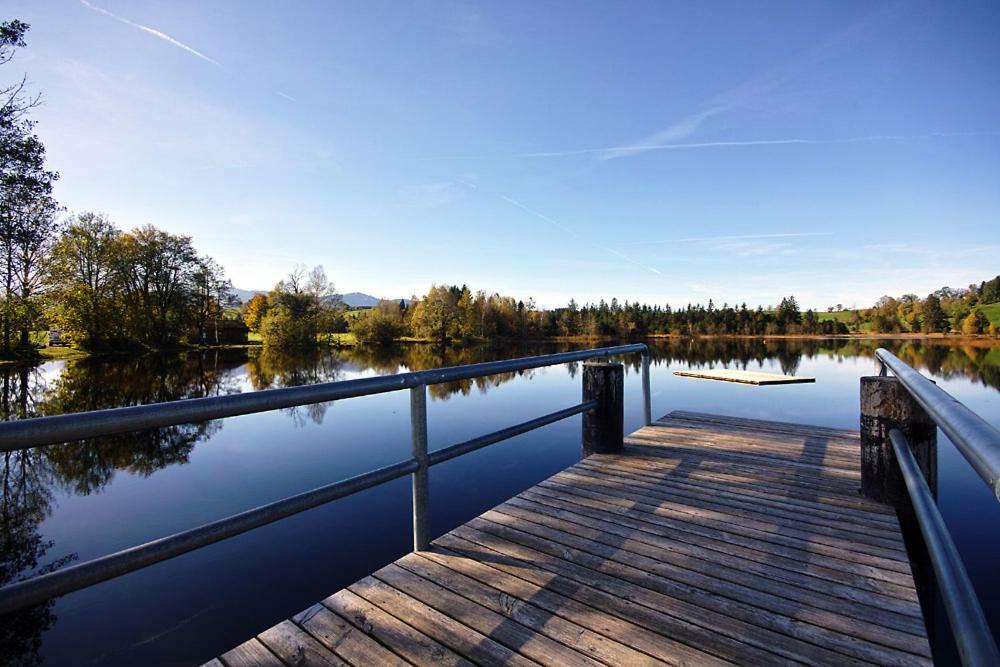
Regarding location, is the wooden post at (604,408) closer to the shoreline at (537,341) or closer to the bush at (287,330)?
the shoreline at (537,341)

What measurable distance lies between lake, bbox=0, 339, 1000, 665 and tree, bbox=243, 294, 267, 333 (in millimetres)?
58060

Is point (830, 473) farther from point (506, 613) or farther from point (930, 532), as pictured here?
point (506, 613)

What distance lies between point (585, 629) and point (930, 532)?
1.22m

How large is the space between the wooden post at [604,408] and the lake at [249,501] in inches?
132

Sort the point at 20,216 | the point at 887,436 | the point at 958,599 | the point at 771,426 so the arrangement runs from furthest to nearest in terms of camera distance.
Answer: the point at 20,216 → the point at 771,426 → the point at 887,436 → the point at 958,599

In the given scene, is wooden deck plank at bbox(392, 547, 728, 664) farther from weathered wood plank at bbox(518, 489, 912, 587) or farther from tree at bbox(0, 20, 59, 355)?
tree at bbox(0, 20, 59, 355)

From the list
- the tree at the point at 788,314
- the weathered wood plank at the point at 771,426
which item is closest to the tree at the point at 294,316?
the weathered wood plank at the point at 771,426

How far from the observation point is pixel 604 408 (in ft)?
14.0

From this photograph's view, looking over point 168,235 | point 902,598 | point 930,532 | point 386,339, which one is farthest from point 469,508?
point 386,339

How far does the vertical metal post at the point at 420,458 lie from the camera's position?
A: 7.67ft

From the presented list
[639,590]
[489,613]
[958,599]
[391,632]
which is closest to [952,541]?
[958,599]

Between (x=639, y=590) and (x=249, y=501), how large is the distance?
7.79 m

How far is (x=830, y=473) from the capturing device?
3818mm

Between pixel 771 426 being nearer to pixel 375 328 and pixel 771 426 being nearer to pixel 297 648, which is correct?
pixel 297 648
